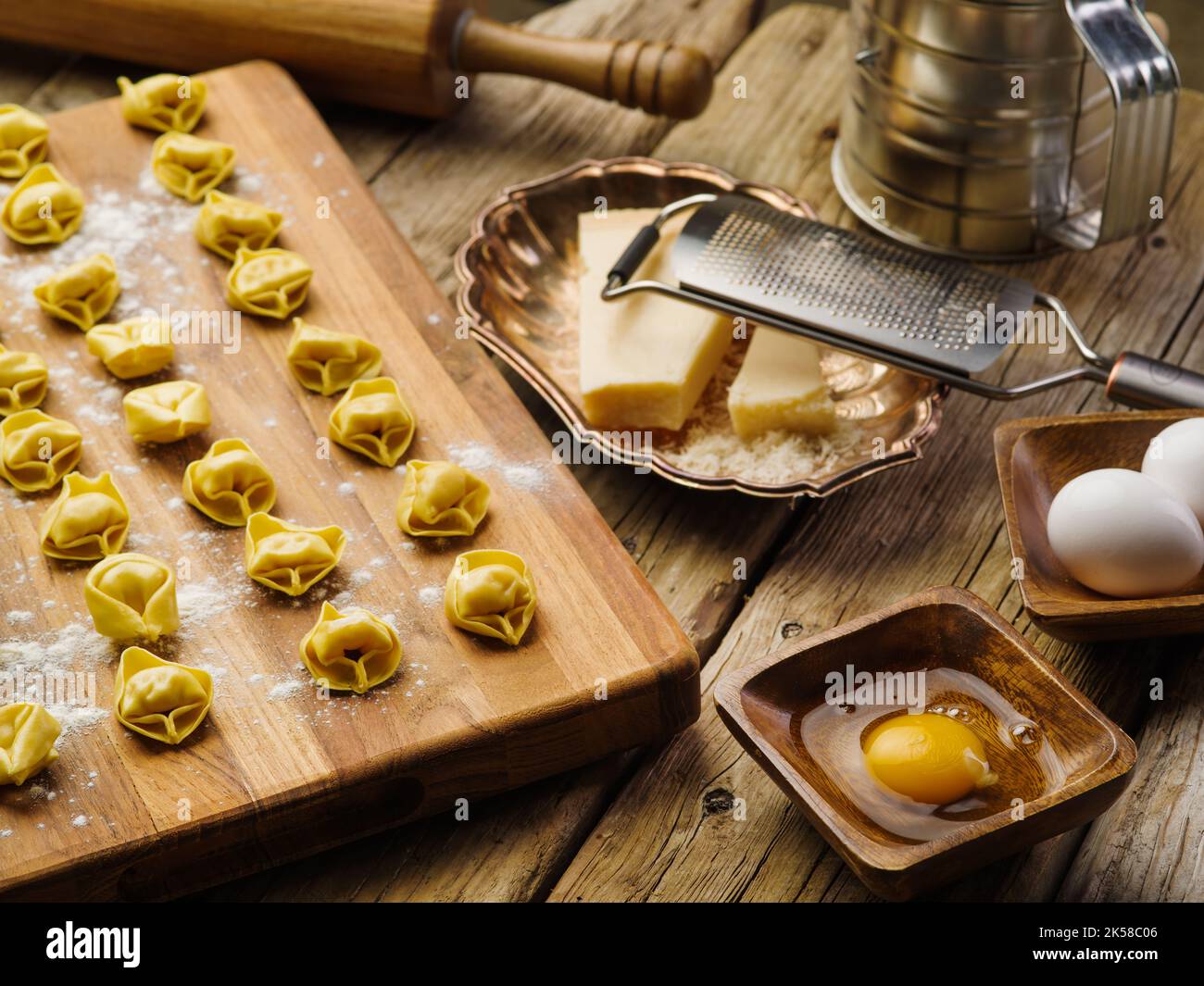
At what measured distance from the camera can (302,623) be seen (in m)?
1.28

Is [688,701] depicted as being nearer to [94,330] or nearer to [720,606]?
[720,606]

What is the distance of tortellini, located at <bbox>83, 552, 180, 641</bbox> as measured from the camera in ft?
4.05

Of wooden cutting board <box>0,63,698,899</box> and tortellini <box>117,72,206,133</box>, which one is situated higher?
tortellini <box>117,72,206,133</box>

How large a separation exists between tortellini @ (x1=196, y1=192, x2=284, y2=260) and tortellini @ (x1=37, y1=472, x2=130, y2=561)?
1.37 ft

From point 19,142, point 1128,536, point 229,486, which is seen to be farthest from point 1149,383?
point 19,142

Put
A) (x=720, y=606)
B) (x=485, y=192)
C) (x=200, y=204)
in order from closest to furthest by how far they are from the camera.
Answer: (x=720, y=606), (x=200, y=204), (x=485, y=192)

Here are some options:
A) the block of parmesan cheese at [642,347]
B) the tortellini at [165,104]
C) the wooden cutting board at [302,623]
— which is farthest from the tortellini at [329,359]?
the tortellini at [165,104]

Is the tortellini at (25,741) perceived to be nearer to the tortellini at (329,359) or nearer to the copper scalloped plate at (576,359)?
the tortellini at (329,359)

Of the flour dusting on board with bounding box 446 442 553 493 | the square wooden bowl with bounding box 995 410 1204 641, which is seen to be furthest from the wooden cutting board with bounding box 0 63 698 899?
the square wooden bowl with bounding box 995 410 1204 641

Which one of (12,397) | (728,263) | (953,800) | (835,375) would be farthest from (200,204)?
(953,800)

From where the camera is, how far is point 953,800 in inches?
44.7

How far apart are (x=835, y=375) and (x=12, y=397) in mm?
932

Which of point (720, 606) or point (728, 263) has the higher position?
point (728, 263)

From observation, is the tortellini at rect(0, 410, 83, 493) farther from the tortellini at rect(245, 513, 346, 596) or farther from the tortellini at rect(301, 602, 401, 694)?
the tortellini at rect(301, 602, 401, 694)
